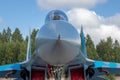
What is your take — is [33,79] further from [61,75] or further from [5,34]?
[5,34]

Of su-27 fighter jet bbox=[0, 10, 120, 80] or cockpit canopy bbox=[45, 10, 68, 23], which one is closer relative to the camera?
su-27 fighter jet bbox=[0, 10, 120, 80]

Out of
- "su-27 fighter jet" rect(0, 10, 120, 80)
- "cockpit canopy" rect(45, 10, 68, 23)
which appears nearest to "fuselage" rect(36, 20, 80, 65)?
"su-27 fighter jet" rect(0, 10, 120, 80)

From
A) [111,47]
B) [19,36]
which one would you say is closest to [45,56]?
[111,47]

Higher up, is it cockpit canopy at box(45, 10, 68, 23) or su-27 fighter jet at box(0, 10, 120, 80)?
cockpit canopy at box(45, 10, 68, 23)

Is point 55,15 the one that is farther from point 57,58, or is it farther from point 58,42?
point 58,42

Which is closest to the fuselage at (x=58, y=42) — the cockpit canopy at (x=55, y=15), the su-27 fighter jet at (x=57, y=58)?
the su-27 fighter jet at (x=57, y=58)

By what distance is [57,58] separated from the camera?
7.08 m

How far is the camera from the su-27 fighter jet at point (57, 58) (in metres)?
6.85

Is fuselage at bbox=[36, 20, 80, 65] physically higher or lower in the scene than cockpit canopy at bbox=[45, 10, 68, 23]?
lower

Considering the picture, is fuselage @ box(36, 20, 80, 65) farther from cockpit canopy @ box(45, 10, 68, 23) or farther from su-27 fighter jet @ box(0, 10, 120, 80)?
cockpit canopy @ box(45, 10, 68, 23)

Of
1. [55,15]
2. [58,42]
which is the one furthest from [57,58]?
[55,15]

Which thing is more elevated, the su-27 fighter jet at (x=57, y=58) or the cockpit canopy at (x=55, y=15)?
the cockpit canopy at (x=55, y=15)

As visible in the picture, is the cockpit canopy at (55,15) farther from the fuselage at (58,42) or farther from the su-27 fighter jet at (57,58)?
the fuselage at (58,42)

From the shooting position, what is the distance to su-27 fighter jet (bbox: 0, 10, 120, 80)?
6848mm
